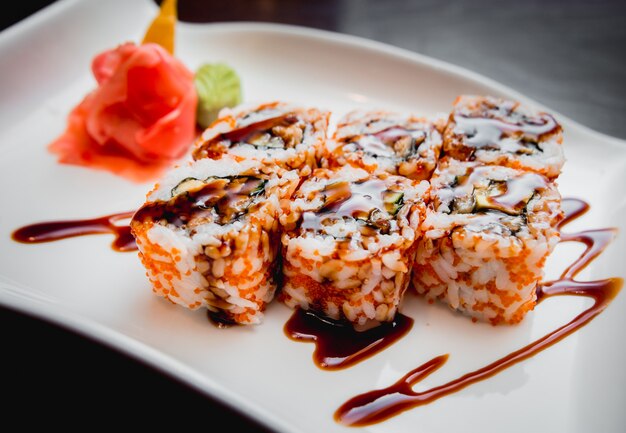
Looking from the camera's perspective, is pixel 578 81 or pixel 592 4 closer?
pixel 578 81

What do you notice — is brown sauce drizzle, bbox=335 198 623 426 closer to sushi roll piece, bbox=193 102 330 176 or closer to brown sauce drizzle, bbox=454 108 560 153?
brown sauce drizzle, bbox=454 108 560 153

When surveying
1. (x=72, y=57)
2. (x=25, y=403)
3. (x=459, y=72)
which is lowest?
(x=25, y=403)

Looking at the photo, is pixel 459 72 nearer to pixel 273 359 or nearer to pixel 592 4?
pixel 273 359

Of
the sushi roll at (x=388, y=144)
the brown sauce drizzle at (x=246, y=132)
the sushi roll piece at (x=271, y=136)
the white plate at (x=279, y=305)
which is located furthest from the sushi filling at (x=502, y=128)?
the brown sauce drizzle at (x=246, y=132)

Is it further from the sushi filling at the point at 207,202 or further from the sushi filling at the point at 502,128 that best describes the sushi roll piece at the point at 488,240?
the sushi filling at the point at 207,202

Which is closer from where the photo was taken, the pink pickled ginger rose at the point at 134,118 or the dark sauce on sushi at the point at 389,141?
the dark sauce on sushi at the point at 389,141

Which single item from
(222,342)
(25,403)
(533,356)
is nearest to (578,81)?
(533,356)

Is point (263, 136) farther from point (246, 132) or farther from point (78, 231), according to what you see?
point (78, 231)
